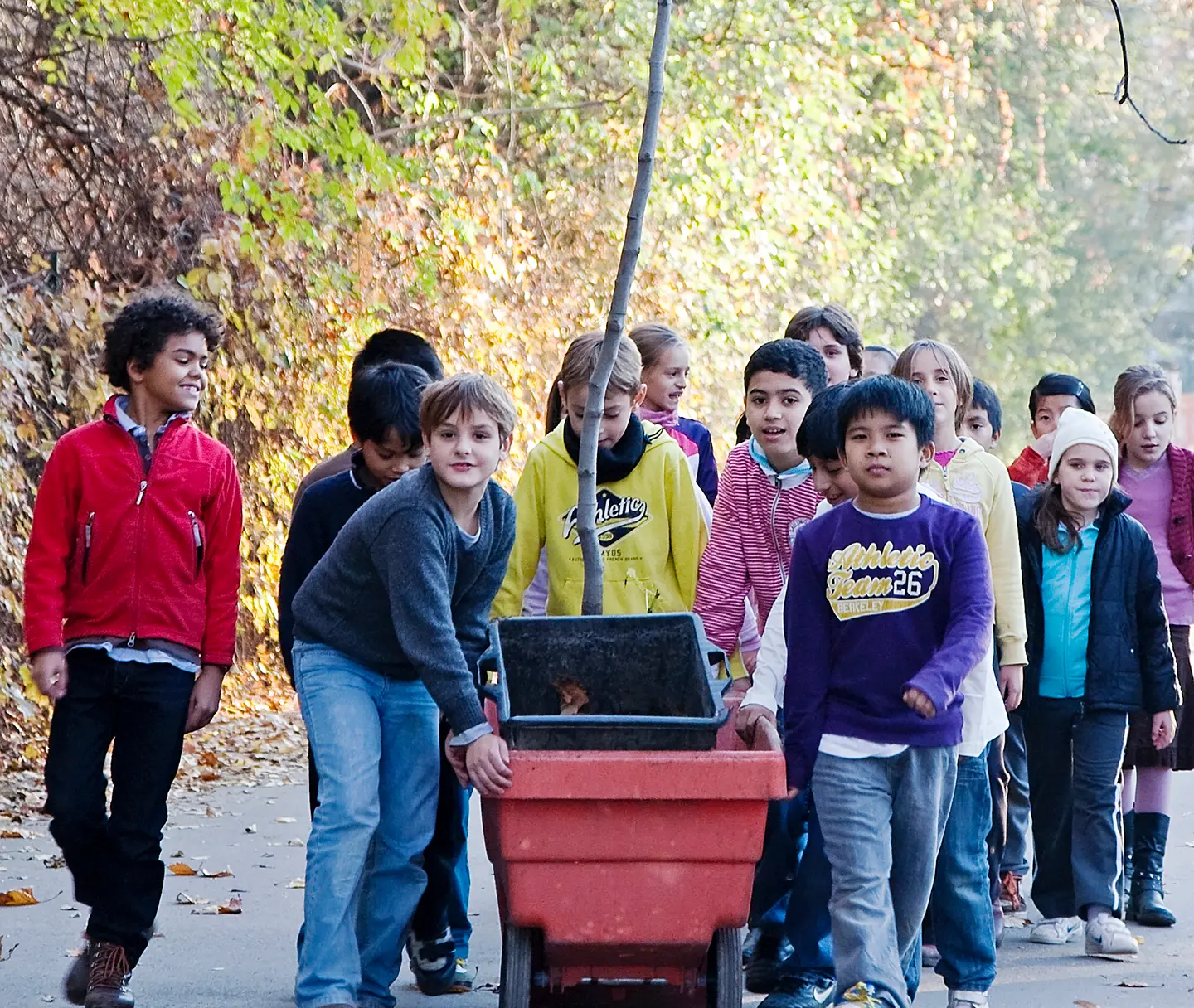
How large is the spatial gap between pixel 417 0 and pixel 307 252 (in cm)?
195

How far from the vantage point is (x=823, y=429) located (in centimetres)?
486

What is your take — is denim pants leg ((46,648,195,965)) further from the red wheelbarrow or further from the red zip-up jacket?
the red wheelbarrow

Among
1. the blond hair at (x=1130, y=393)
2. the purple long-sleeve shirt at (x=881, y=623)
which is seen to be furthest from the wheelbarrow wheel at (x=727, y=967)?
the blond hair at (x=1130, y=393)

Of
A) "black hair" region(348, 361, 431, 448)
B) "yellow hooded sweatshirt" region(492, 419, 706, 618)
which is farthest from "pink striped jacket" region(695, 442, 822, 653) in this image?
"black hair" region(348, 361, 431, 448)

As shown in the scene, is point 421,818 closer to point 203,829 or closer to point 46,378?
point 203,829

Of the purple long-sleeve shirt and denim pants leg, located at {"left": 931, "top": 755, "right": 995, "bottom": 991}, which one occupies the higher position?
the purple long-sleeve shirt

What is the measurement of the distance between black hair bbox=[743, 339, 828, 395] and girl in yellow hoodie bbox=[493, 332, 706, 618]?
375 mm

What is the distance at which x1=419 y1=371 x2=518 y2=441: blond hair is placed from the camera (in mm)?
4543

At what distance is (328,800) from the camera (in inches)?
179

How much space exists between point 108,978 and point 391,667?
1.18 meters

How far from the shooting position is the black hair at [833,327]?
6.88m

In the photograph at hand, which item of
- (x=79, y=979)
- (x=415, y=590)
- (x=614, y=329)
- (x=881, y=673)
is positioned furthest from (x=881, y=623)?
(x=79, y=979)

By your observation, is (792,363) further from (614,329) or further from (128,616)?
(128,616)

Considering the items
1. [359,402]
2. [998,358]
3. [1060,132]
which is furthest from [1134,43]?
[359,402]
